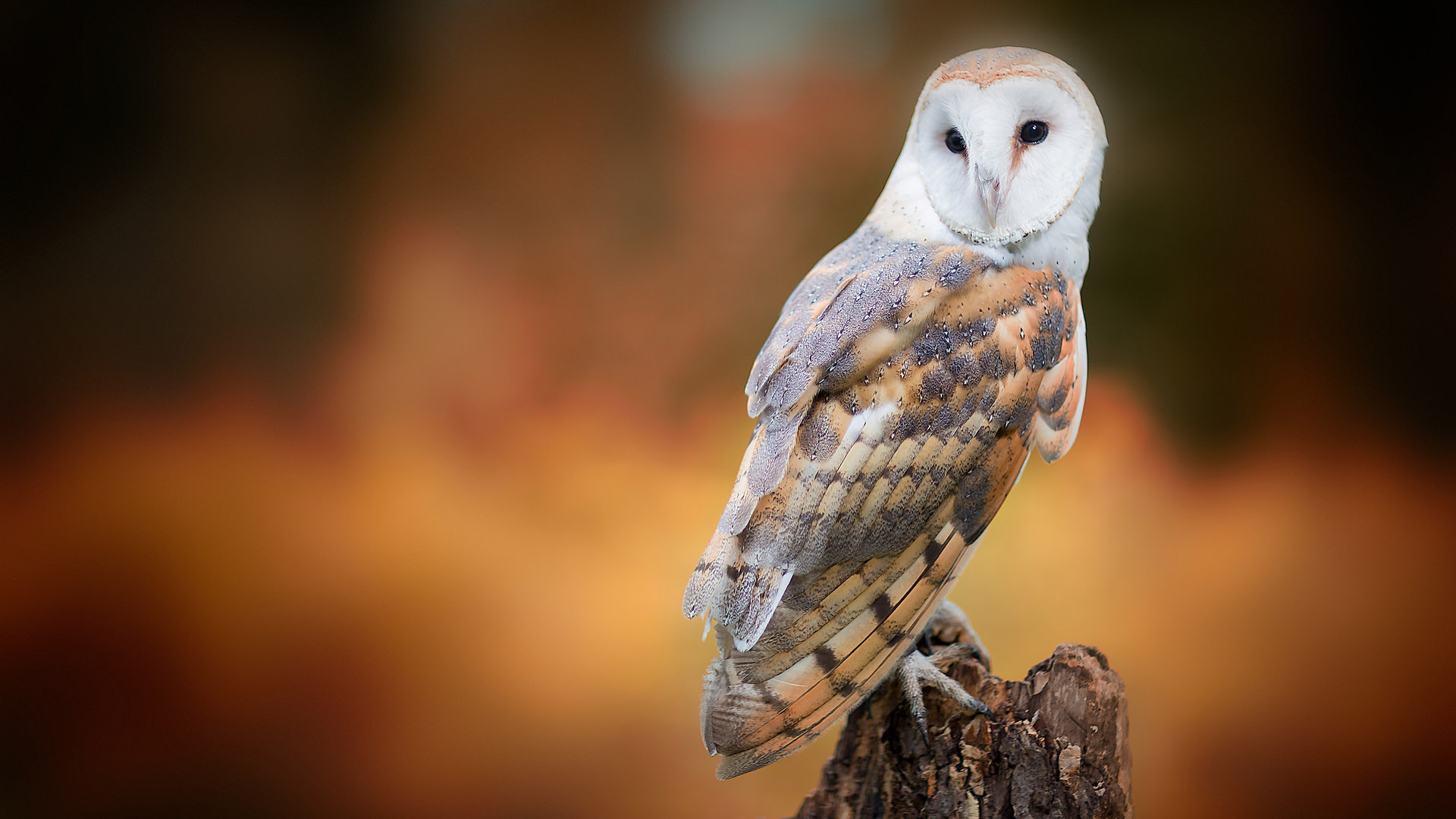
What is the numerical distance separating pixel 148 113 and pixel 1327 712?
245 cm

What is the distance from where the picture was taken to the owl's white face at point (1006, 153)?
3.27ft

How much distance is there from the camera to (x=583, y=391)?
5.41 ft

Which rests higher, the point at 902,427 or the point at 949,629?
the point at 902,427

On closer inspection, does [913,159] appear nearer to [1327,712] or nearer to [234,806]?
[1327,712]

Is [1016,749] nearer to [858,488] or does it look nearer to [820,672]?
[820,672]

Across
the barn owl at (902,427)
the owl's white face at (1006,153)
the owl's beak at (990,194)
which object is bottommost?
the barn owl at (902,427)

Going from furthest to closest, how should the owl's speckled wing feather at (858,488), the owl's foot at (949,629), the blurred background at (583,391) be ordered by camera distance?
1. the blurred background at (583,391)
2. the owl's foot at (949,629)
3. the owl's speckled wing feather at (858,488)

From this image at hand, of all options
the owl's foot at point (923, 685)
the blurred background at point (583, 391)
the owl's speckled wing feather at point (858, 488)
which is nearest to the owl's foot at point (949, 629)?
the owl's foot at point (923, 685)

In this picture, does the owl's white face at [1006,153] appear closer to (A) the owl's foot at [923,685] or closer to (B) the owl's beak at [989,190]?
(B) the owl's beak at [989,190]

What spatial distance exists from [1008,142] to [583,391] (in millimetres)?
944

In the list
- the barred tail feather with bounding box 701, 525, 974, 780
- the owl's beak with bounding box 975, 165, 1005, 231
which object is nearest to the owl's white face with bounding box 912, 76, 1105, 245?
the owl's beak with bounding box 975, 165, 1005, 231

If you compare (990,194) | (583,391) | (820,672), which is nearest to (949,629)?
(820,672)

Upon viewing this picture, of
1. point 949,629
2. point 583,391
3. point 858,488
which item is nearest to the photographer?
point 858,488

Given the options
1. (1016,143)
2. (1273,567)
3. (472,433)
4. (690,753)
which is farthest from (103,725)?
(1273,567)
